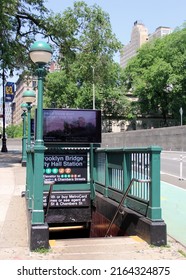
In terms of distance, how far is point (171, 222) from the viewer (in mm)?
7977

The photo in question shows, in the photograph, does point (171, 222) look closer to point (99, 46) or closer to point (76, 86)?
point (99, 46)

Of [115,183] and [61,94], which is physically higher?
[61,94]

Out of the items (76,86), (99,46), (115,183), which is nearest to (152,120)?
(76,86)

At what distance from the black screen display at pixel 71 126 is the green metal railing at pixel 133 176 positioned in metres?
0.57

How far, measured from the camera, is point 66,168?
9203 mm

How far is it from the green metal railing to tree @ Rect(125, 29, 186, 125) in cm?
5185

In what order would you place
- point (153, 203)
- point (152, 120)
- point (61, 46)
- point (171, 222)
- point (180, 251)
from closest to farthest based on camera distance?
point (180, 251)
point (153, 203)
point (171, 222)
point (61, 46)
point (152, 120)

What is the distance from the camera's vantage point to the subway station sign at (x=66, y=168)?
8.99 metres

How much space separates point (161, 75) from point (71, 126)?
5428 cm

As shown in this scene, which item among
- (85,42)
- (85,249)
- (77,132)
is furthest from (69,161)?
(85,42)

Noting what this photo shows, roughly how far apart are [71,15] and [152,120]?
58094 mm

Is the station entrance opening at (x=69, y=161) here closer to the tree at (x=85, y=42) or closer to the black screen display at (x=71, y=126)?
the black screen display at (x=71, y=126)

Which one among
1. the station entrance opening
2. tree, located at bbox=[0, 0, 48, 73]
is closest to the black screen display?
the station entrance opening

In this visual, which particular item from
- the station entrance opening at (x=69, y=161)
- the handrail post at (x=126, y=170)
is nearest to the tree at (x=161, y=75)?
the station entrance opening at (x=69, y=161)
